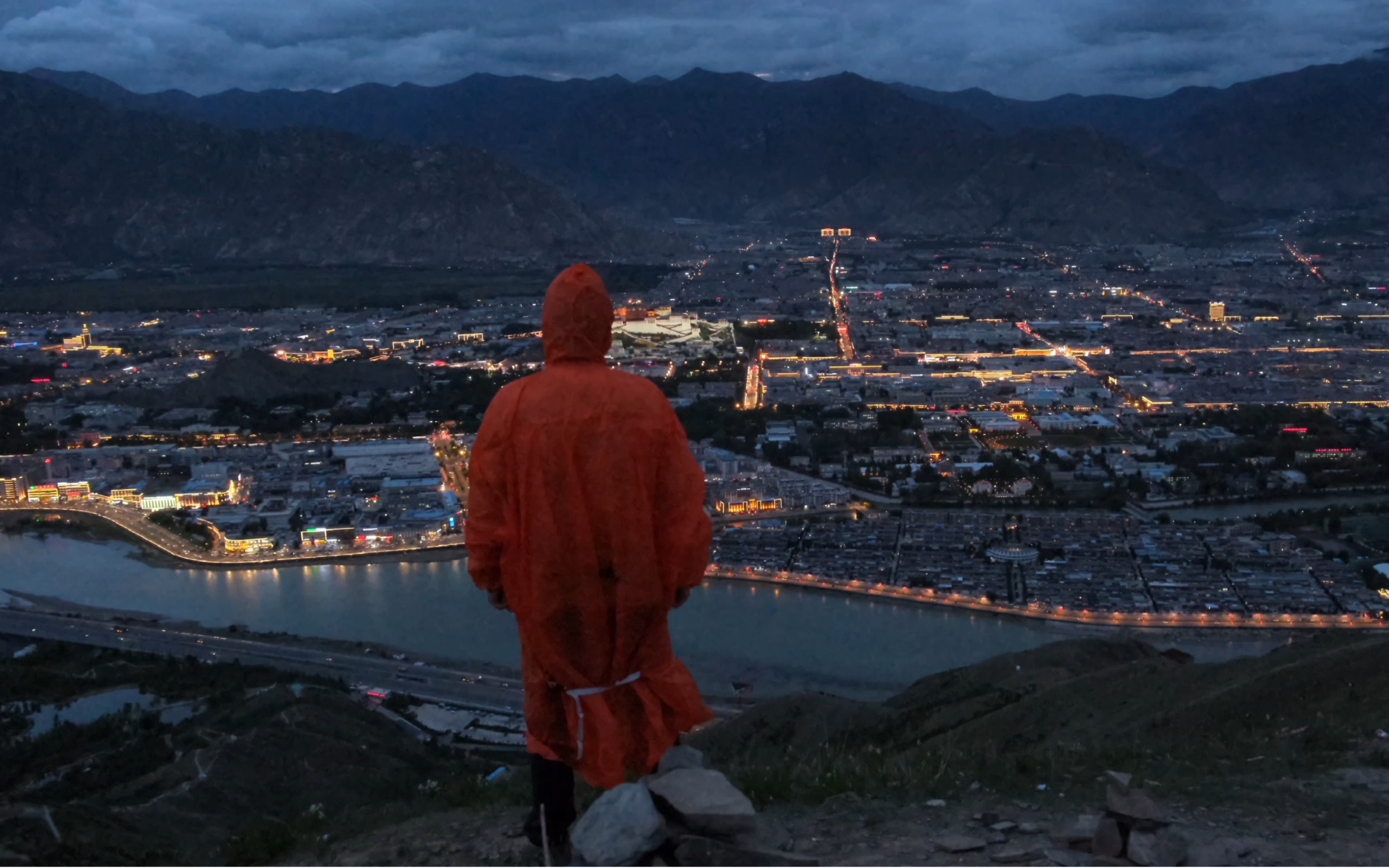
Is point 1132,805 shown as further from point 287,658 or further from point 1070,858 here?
point 287,658

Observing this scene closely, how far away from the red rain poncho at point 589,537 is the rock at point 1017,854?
544mm

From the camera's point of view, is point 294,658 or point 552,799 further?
point 294,658

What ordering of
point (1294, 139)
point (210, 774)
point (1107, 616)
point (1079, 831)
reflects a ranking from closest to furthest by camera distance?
point (1079, 831) → point (210, 774) → point (1107, 616) → point (1294, 139)

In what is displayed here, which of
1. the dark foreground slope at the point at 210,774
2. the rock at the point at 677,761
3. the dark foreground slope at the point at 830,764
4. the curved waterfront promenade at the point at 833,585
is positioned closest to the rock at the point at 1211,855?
the dark foreground slope at the point at 830,764

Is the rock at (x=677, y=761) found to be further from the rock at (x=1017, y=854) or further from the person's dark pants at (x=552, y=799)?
the rock at (x=1017, y=854)

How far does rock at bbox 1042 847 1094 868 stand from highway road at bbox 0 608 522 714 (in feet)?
16.4

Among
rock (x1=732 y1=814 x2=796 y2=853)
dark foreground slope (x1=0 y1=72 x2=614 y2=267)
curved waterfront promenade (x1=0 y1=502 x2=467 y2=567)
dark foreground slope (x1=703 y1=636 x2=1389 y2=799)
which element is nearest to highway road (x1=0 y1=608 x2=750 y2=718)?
dark foreground slope (x1=703 y1=636 x2=1389 y2=799)

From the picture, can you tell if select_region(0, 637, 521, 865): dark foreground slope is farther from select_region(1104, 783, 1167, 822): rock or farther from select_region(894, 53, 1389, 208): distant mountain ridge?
select_region(894, 53, 1389, 208): distant mountain ridge

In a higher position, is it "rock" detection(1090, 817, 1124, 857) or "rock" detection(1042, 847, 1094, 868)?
"rock" detection(1090, 817, 1124, 857)

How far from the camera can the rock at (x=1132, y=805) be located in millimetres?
1822

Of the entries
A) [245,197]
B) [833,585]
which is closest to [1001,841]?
[833,585]

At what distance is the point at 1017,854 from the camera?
1.89 meters

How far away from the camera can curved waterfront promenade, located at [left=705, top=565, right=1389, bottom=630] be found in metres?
7.76

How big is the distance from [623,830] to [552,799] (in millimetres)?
232
